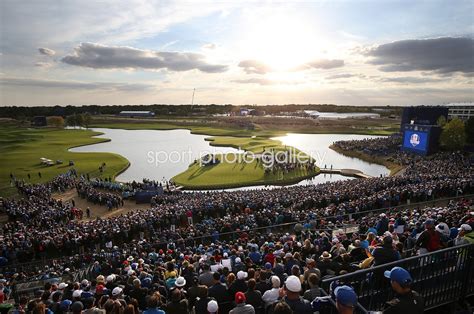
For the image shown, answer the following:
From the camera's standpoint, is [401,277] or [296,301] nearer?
[401,277]

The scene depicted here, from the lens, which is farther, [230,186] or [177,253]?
[230,186]

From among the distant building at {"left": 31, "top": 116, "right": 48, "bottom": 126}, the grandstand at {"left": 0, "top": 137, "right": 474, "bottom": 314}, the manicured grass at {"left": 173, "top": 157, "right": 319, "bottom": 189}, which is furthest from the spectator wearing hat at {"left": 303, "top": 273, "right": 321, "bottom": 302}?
the distant building at {"left": 31, "top": 116, "right": 48, "bottom": 126}

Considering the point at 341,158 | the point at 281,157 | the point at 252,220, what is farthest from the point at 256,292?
the point at 341,158

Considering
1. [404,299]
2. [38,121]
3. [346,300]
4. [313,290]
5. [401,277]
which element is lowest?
[38,121]

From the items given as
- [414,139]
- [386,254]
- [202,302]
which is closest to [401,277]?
[386,254]

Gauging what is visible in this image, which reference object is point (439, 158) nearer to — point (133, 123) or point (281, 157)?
point (281, 157)

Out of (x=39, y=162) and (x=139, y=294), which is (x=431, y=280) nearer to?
(x=139, y=294)
